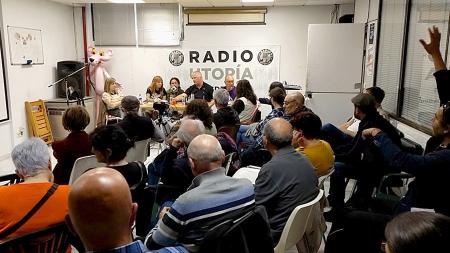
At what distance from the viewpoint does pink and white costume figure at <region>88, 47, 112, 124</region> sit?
7266 mm

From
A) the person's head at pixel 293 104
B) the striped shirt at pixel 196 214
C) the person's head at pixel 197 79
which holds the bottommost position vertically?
the striped shirt at pixel 196 214

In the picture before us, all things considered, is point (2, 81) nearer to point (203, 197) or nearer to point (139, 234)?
point (139, 234)

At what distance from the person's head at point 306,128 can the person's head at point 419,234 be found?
1.73 m

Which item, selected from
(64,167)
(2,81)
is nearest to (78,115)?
(64,167)

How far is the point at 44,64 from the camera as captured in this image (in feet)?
22.0

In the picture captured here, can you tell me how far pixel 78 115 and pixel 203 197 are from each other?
171 centimetres

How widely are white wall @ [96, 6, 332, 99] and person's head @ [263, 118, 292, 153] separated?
17.9ft

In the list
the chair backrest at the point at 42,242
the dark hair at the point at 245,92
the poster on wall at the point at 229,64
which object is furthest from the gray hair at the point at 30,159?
the poster on wall at the point at 229,64

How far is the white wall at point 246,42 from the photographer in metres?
7.37

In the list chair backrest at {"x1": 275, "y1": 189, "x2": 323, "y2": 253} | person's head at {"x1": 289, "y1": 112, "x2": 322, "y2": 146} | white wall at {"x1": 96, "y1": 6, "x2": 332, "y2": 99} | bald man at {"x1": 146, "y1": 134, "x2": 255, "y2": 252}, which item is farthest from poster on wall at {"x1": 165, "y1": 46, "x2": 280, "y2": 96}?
bald man at {"x1": 146, "y1": 134, "x2": 255, "y2": 252}

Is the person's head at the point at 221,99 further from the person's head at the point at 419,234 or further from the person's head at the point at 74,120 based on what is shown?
the person's head at the point at 419,234

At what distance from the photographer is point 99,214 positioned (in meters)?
1.04

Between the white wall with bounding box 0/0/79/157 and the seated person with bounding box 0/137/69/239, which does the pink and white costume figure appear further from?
the seated person with bounding box 0/137/69/239

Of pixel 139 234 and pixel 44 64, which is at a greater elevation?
pixel 44 64
